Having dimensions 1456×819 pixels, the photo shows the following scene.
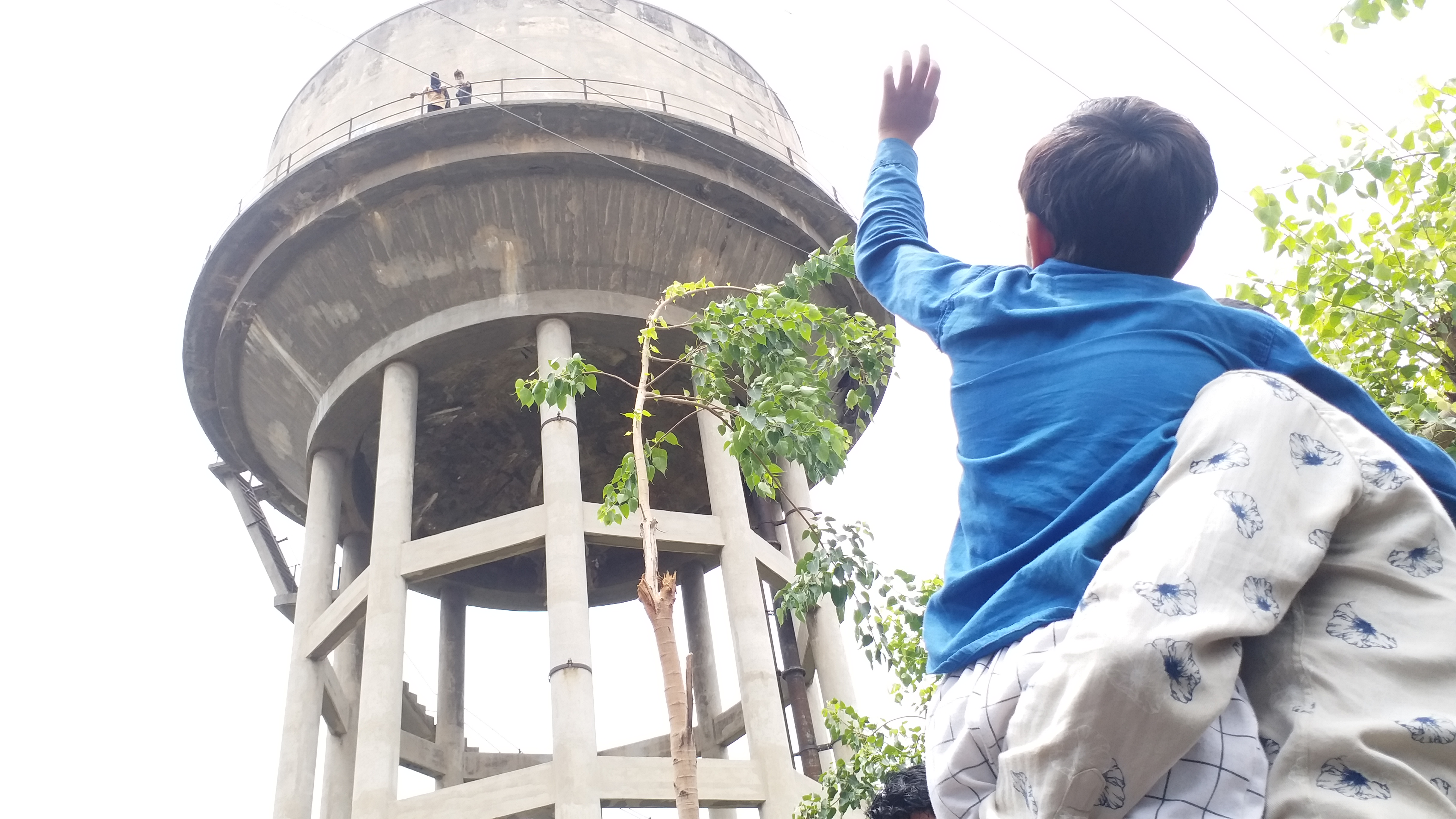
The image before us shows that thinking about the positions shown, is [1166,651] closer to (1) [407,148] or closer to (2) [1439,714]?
(2) [1439,714]

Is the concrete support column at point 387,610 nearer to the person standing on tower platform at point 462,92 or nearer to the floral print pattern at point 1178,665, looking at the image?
the person standing on tower platform at point 462,92

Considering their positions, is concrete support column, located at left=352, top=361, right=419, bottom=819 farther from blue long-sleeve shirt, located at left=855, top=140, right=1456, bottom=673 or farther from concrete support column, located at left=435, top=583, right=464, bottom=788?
blue long-sleeve shirt, located at left=855, top=140, right=1456, bottom=673

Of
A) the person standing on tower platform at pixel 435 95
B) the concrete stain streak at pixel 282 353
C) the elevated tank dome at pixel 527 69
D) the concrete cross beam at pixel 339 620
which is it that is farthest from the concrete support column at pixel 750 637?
the concrete stain streak at pixel 282 353

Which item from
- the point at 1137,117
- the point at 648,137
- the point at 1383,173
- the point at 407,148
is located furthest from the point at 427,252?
the point at 1137,117

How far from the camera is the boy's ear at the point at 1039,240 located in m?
1.76

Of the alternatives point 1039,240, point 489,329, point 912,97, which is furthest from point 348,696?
point 1039,240

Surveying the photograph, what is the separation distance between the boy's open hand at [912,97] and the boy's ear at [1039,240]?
1.35 ft

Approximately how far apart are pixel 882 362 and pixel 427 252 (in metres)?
7.23

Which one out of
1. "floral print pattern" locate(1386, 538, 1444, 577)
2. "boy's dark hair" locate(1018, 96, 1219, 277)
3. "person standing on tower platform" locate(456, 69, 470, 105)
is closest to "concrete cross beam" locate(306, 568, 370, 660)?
"person standing on tower platform" locate(456, 69, 470, 105)

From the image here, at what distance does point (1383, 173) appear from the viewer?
13.8 ft

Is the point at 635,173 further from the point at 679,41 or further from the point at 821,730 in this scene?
the point at 821,730

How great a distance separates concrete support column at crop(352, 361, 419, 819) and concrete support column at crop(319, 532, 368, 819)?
98 cm

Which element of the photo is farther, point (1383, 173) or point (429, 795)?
point (429, 795)

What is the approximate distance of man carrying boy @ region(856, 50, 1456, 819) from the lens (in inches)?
43.9
